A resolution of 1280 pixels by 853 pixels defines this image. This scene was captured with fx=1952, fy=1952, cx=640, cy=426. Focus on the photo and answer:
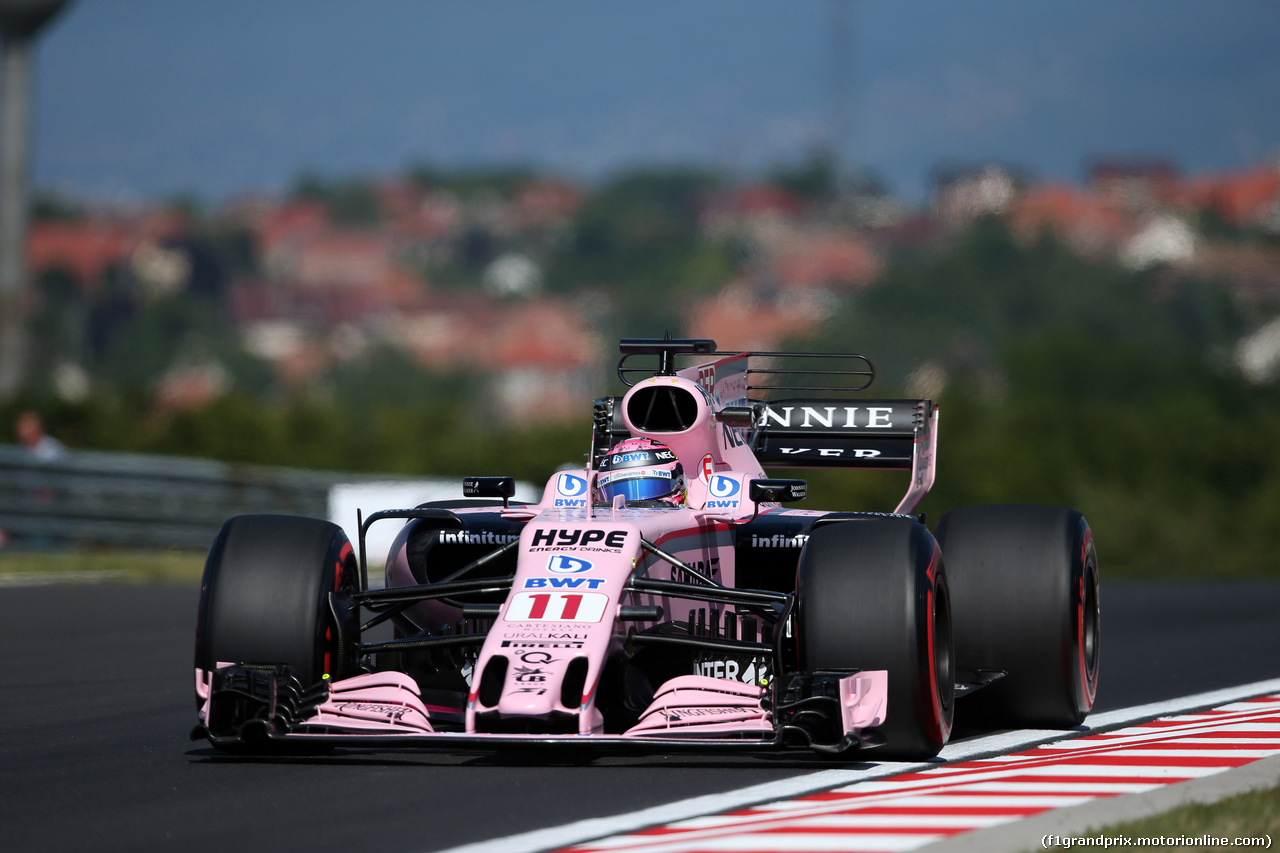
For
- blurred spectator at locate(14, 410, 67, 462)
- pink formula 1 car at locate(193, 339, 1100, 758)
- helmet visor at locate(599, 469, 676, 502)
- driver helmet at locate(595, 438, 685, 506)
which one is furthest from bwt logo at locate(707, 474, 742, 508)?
blurred spectator at locate(14, 410, 67, 462)

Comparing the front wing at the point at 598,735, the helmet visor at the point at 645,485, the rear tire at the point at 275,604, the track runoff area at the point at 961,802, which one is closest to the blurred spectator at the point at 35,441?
the helmet visor at the point at 645,485

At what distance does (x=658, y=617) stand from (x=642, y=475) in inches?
57.8

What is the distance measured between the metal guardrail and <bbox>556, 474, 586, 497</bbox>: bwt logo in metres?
15.3

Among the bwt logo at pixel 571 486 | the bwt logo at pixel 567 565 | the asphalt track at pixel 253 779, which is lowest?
the asphalt track at pixel 253 779

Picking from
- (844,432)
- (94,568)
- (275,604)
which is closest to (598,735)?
(275,604)

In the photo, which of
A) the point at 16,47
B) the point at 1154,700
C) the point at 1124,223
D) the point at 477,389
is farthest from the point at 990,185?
the point at 1154,700

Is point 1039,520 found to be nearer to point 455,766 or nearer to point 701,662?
point 701,662

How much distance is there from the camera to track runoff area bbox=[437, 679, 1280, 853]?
19.7ft

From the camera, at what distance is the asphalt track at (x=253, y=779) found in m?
6.48

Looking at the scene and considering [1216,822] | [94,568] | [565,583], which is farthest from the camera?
[94,568]

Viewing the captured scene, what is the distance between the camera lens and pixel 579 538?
26.8ft

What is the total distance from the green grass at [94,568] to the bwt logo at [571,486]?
11185mm

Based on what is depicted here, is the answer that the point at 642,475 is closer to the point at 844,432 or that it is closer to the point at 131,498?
the point at 844,432

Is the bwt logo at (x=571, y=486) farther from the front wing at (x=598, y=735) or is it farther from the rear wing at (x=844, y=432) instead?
the rear wing at (x=844, y=432)
